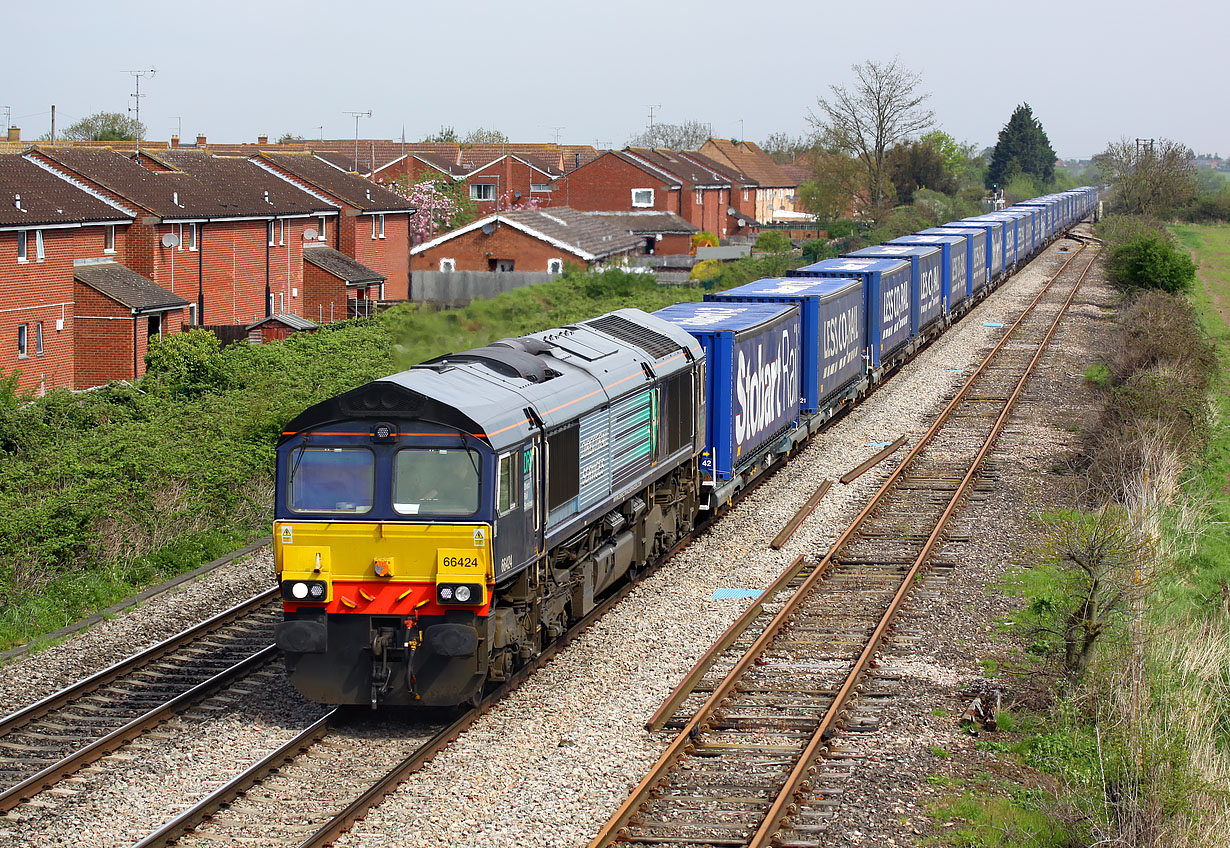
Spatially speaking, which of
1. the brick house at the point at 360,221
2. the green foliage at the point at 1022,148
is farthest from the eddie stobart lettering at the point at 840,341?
the green foliage at the point at 1022,148

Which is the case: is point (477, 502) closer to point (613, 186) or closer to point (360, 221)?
point (360, 221)

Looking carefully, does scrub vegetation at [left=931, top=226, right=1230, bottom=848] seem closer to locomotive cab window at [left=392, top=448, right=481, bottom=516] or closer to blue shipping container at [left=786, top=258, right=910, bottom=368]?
locomotive cab window at [left=392, top=448, right=481, bottom=516]

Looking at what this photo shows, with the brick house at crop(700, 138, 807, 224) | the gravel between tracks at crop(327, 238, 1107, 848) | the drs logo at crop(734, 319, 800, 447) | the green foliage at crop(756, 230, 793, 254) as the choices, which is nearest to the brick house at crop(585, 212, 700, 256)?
the green foliage at crop(756, 230, 793, 254)

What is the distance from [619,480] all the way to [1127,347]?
67.4 ft

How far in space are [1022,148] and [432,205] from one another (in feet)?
251

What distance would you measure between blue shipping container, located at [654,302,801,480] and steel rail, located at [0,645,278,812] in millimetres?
7838

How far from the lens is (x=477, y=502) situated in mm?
11648

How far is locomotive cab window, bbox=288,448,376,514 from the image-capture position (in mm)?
11805

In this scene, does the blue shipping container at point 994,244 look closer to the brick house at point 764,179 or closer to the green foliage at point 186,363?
the green foliage at point 186,363

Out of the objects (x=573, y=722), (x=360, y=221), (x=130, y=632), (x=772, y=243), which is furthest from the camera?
(x=772, y=243)

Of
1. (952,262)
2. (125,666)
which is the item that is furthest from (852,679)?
(952,262)

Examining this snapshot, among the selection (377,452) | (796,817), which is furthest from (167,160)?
(796,817)

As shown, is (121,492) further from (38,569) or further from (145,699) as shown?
(145,699)

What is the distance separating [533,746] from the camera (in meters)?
11.8
